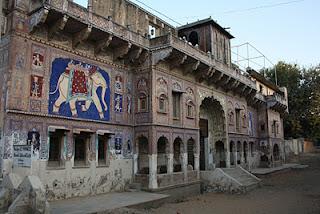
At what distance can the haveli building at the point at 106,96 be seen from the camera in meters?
11.2

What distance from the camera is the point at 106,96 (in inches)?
568

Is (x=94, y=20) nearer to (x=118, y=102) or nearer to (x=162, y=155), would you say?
(x=118, y=102)

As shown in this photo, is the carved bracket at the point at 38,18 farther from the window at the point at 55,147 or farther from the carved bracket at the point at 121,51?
the carved bracket at the point at 121,51

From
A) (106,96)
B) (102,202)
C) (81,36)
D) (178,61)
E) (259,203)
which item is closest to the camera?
(102,202)

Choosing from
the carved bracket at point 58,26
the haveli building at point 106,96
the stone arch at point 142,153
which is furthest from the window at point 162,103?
the carved bracket at point 58,26

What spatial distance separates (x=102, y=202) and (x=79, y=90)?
4856 mm

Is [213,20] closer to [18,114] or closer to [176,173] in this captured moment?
[176,173]

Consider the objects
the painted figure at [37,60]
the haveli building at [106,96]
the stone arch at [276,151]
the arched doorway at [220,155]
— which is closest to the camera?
the haveli building at [106,96]

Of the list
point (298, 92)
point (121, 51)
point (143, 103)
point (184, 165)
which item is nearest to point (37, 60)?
point (121, 51)

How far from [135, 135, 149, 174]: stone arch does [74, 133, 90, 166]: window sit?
311 cm

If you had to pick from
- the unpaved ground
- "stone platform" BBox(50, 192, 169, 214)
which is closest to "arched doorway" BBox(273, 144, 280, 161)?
the unpaved ground

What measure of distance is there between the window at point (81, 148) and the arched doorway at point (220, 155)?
12.6 metres

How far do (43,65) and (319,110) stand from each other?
994 inches

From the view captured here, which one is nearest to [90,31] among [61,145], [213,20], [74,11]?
[74,11]
